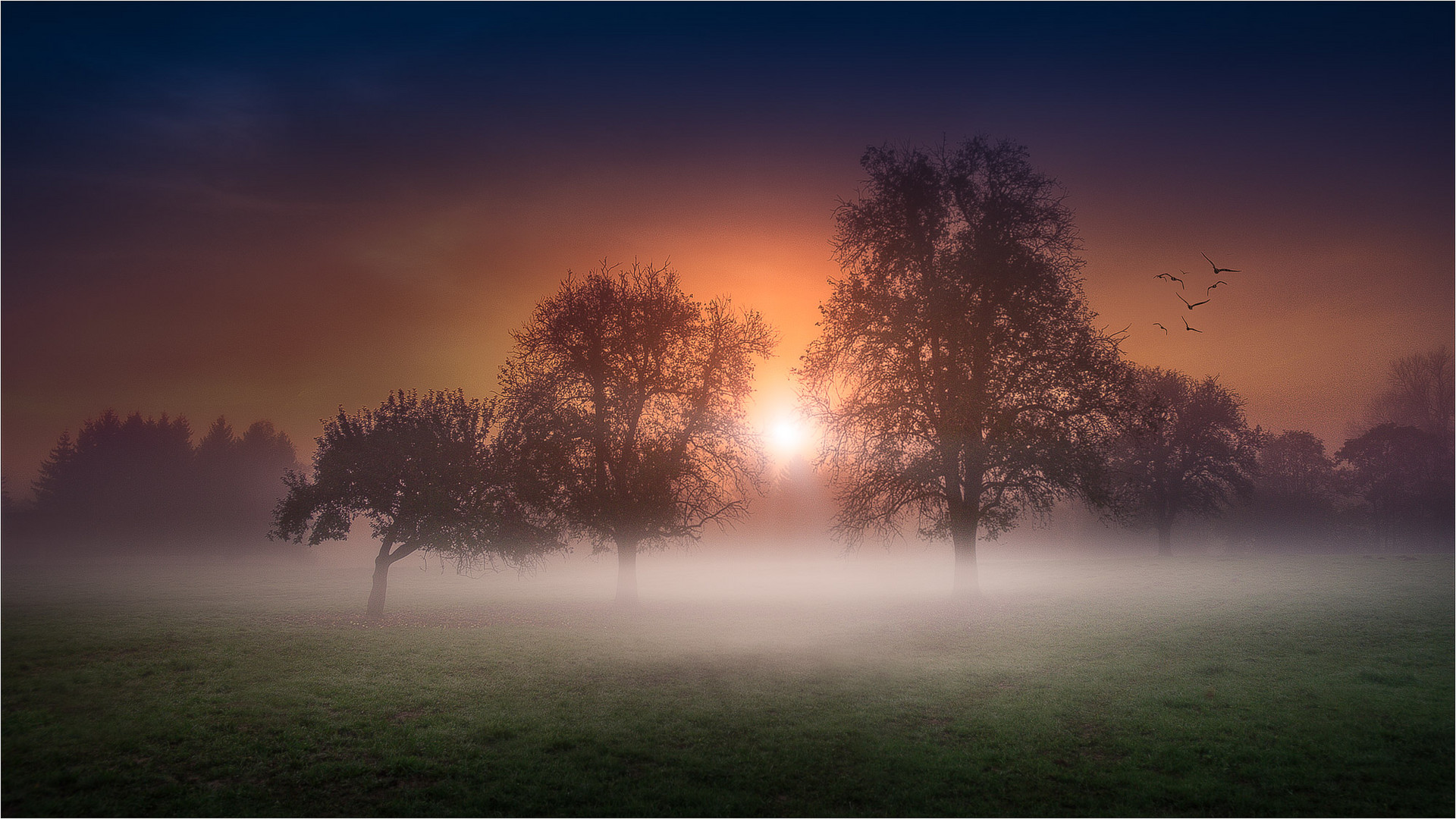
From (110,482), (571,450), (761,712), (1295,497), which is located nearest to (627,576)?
(571,450)

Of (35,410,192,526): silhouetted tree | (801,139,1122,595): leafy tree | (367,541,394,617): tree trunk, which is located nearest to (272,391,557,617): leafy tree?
(367,541,394,617): tree trunk

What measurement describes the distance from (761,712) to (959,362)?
17.2 meters

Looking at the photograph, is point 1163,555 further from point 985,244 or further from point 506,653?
point 506,653

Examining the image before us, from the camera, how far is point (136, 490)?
82.7 meters

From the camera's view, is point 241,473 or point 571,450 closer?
point 571,450

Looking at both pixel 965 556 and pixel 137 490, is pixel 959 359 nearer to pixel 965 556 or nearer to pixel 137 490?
pixel 965 556

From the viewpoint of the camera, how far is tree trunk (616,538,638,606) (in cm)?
3122

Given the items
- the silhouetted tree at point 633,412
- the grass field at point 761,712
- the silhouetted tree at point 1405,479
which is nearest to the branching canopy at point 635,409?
the silhouetted tree at point 633,412

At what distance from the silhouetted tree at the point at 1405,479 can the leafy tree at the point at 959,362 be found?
69220 mm

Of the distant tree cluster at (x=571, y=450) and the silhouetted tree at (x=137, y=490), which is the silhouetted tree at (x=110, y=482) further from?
the distant tree cluster at (x=571, y=450)

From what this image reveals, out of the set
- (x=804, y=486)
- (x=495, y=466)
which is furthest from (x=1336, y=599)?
(x=804, y=486)

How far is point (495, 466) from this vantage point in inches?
1168

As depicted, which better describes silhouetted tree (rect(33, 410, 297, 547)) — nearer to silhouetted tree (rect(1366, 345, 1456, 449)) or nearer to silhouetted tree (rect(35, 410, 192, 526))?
silhouetted tree (rect(35, 410, 192, 526))

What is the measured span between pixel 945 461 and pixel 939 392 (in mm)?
2695
